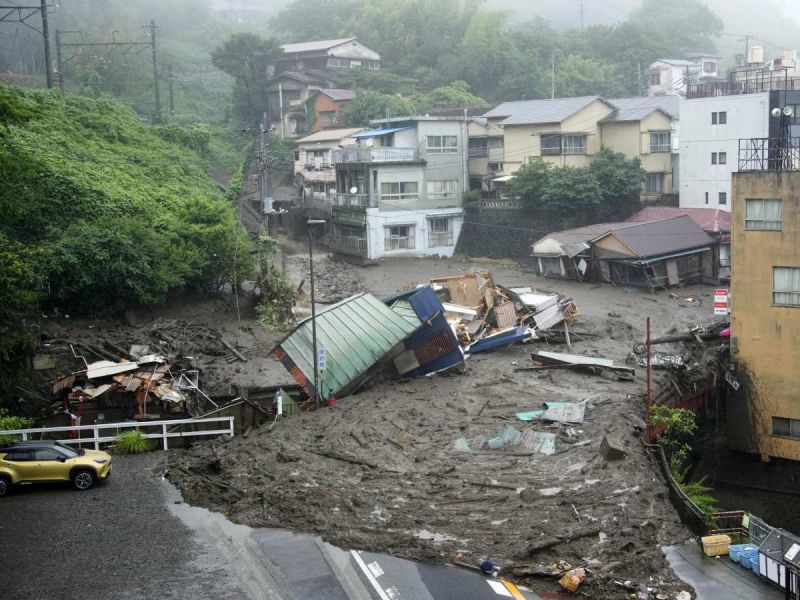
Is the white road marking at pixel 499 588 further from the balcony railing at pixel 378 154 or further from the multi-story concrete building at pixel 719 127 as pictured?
the balcony railing at pixel 378 154

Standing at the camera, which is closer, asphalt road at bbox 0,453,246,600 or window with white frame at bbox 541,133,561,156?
asphalt road at bbox 0,453,246,600

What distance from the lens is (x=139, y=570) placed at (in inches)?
557

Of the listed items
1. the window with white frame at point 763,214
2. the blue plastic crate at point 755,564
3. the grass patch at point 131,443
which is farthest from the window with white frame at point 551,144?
the blue plastic crate at point 755,564

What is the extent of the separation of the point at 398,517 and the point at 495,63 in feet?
199

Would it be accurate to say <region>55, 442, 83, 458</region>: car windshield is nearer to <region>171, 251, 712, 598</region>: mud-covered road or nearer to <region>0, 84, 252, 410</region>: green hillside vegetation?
<region>171, 251, 712, 598</region>: mud-covered road

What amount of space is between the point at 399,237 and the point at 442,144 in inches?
265

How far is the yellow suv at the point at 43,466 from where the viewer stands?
1777 centimetres

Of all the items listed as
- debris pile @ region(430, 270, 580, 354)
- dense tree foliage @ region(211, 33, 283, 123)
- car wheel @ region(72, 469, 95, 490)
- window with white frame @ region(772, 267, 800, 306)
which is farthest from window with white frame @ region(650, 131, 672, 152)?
car wheel @ region(72, 469, 95, 490)

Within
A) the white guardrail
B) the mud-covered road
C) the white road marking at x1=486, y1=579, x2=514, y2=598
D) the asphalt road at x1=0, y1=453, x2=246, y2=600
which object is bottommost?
the white road marking at x1=486, y1=579, x2=514, y2=598

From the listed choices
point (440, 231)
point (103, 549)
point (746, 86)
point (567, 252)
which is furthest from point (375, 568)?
point (746, 86)

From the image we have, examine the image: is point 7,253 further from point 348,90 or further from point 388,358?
point 348,90

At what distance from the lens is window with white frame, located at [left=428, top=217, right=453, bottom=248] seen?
49125 mm

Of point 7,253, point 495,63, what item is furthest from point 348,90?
point 7,253

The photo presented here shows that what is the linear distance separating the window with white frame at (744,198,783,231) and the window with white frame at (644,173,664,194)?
77.7ft
